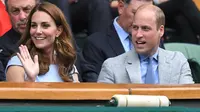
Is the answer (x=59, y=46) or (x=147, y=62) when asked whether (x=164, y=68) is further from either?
(x=59, y=46)

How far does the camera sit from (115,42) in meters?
7.09

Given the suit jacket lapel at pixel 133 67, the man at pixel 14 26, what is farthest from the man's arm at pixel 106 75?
the man at pixel 14 26

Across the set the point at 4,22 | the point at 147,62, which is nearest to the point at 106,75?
the point at 147,62

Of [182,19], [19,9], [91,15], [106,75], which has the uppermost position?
[19,9]

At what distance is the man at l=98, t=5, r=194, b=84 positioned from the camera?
6.24 metres

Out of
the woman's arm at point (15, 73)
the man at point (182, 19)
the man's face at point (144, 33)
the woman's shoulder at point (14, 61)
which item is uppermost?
the man's face at point (144, 33)

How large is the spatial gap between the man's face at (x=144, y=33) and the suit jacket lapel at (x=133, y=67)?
0.19ft

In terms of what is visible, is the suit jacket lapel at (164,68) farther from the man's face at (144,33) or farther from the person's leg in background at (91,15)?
the person's leg in background at (91,15)

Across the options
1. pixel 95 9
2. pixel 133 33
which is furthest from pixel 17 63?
pixel 95 9

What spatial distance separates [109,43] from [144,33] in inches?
26.6

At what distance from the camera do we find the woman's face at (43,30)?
6.29 m

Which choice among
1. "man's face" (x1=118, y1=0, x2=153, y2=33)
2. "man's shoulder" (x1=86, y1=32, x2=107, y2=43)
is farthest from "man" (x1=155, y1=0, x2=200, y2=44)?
"man's shoulder" (x1=86, y1=32, x2=107, y2=43)

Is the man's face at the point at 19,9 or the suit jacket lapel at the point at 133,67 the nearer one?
the suit jacket lapel at the point at 133,67

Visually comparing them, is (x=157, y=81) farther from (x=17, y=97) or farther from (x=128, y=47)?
(x=17, y=97)
